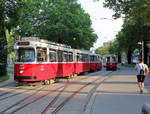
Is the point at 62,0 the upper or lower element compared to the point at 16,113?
upper

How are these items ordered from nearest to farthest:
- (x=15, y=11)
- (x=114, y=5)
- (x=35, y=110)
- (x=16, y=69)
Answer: (x=35, y=110)
(x=16, y=69)
(x=114, y=5)
(x=15, y=11)

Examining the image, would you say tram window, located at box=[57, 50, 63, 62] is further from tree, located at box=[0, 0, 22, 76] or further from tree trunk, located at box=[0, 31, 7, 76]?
tree trunk, located at box=[0, 31, 7, 76]

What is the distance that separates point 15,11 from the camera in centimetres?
2062

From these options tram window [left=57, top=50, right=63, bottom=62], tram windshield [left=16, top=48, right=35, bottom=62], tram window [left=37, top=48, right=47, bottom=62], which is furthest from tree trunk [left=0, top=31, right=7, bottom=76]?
tram window [left=37, top=48, right=47, bottom=62]

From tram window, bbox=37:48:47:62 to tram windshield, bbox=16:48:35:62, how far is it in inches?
14.3

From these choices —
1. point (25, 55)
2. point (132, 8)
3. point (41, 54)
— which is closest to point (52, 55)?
point (41, 54)

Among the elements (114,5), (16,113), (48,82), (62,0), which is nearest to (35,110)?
(16,113)

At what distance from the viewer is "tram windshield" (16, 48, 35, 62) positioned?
14781 mm

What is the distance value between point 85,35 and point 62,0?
682 centimetres

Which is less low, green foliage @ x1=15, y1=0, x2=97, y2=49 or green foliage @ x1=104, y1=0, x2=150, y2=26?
green foliage @ x1=15, y1=0, x2=97, y2=49

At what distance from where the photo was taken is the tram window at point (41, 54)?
15.0 meters

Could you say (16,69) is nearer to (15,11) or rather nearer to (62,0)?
(15,11)

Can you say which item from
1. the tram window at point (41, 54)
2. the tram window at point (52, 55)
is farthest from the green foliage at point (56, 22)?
the tram window at point (41, 54)

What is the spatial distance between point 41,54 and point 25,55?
3.39 ft
